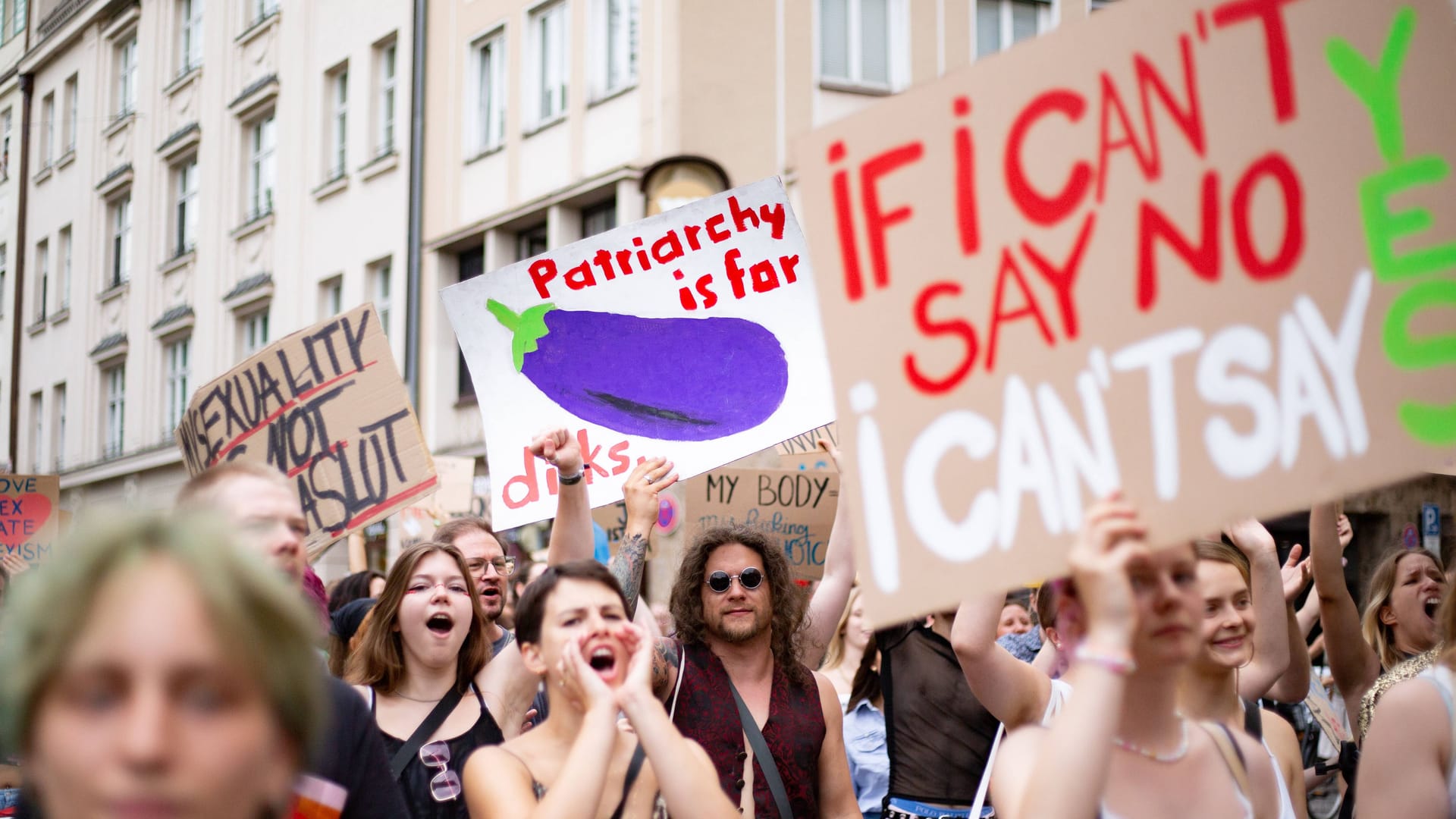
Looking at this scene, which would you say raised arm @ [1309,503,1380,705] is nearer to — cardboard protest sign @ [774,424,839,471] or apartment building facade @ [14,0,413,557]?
cardboard protest sign @ [774,424,839,471]

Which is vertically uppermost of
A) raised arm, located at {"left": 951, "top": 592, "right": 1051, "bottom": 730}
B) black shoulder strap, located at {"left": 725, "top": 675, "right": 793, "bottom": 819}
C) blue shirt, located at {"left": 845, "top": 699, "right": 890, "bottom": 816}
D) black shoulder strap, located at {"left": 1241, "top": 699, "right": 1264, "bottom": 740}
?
raised arm, located at {"left": 951, "top": 592, "right": 1051, "bottom": 730}

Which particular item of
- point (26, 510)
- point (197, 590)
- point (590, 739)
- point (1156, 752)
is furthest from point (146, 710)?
point (26, 510)

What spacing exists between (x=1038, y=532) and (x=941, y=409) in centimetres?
26

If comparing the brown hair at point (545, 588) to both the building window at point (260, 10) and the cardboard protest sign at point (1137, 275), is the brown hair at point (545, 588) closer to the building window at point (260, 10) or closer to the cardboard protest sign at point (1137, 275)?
the cardboard protest sign at point (1137, 275)

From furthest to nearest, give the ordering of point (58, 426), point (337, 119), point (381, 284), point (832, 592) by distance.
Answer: point (58, 426) → point (337, 119) → point (381, 284) → point (832, 592)

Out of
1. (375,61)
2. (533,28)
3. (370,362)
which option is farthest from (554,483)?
(375,61)

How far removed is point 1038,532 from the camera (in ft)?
7.06

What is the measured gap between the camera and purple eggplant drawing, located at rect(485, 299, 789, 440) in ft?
15.4

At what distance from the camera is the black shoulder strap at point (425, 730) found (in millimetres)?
3578

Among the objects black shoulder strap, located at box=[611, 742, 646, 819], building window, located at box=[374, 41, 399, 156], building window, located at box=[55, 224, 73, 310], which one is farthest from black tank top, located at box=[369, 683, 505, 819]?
building window, located at box=[55, 224, 73, 310]

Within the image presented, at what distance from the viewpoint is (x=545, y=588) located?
10.5ft

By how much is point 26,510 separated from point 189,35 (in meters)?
20.4

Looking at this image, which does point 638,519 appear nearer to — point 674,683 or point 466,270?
point 674,683

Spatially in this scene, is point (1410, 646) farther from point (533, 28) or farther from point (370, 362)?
point (533, 28)
